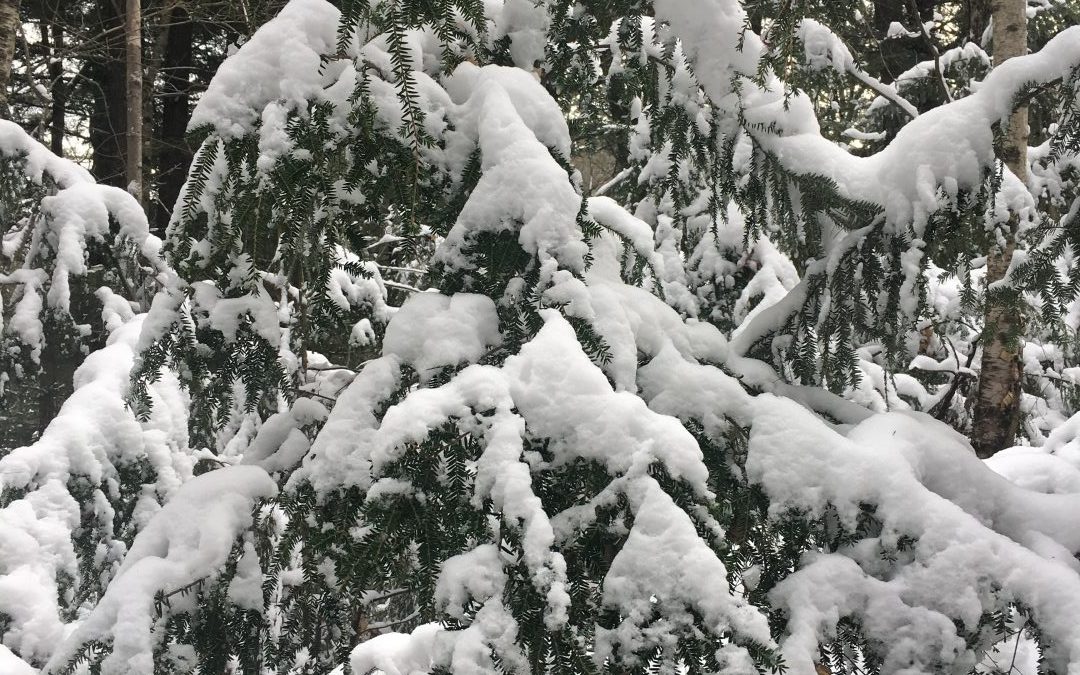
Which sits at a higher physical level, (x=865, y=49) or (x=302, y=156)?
(x=865, y=49)

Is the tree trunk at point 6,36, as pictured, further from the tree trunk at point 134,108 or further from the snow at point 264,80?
the snow at point 264,80

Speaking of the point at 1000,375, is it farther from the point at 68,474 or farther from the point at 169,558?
the point at 68,474

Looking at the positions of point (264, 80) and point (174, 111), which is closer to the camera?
point (264, 80)

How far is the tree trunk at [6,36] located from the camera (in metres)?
3.82

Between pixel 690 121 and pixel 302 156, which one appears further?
pixel 690 121

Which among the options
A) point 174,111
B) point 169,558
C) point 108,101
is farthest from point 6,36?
point 174,111

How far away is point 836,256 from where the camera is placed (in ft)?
7.27

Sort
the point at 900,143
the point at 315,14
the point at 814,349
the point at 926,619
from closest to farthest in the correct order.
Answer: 1. the point at 926,619
2. the point at 315,14
3. the point at 900,143
4. the point at 814,349

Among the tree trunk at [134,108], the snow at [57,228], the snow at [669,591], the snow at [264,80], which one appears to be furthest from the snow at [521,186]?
the tree trunk at [134,108]

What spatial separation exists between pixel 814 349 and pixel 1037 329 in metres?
2.67

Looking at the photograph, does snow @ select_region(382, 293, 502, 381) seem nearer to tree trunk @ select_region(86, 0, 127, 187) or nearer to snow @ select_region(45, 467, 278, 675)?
snow @ select_region(45, 467, 278, 675)

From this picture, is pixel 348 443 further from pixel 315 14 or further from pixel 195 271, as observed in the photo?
pixel 315 14

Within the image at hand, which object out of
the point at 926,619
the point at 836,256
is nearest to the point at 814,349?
the point at 836,256

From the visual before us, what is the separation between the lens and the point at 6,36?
12.7 ft
